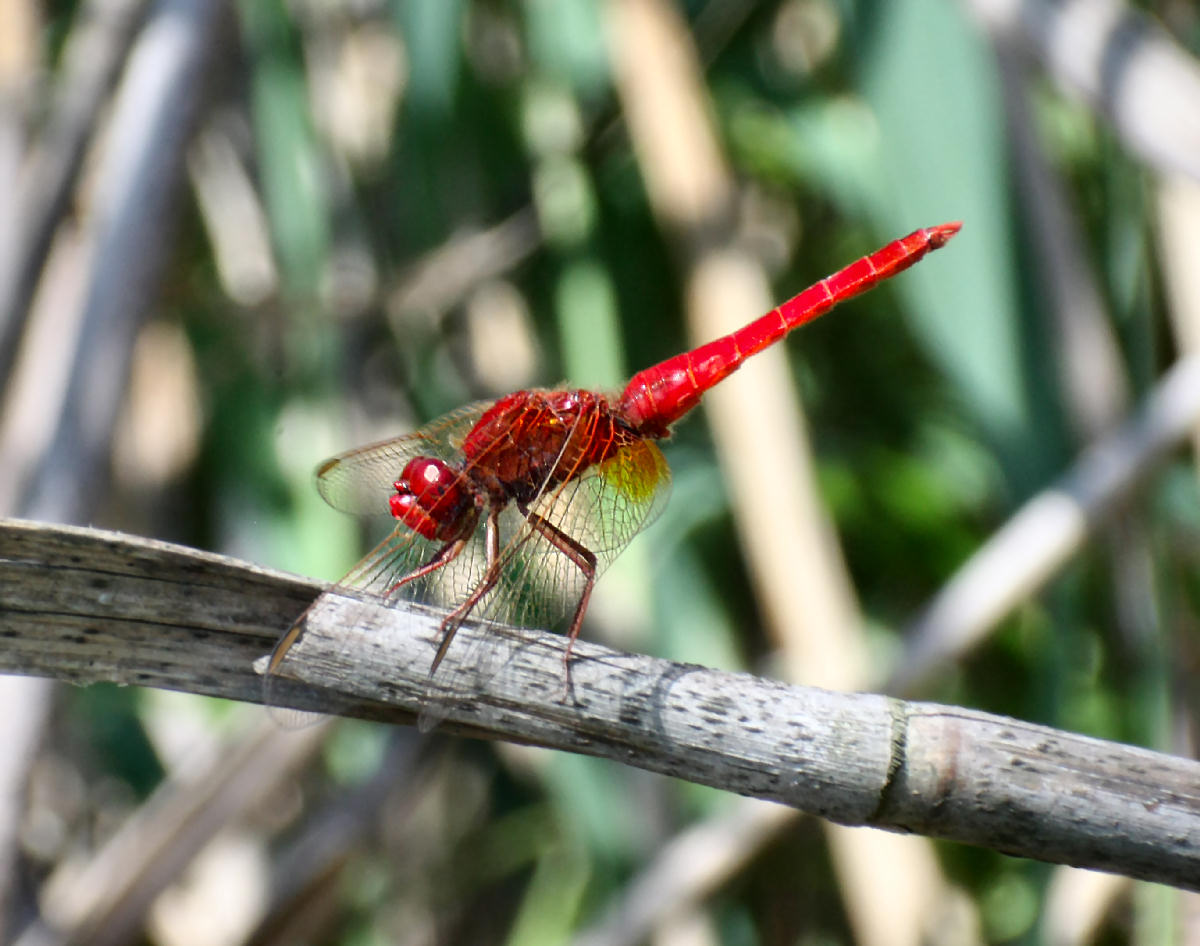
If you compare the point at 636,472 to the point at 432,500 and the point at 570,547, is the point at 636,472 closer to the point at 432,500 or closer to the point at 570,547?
the point at 570,547

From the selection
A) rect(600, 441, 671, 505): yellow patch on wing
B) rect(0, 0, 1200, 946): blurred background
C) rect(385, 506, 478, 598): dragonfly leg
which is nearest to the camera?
rect(385, 506, 478, 598): dragonfly leg

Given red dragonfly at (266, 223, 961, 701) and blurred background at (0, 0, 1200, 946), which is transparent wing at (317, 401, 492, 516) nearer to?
red dragonfly at (266, 223, 961, 701)

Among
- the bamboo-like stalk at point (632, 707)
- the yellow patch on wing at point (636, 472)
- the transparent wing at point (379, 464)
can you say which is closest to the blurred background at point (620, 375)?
the transparent wing at point (379, 464)

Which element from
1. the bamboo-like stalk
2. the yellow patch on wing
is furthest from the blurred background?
the bamboo-like stalk

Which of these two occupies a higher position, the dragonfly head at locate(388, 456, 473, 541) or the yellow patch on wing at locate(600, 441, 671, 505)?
the dragonfly head at locate(388, 456, 473, 541)

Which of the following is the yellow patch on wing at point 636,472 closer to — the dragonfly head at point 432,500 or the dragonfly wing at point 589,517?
the dragonfly wing at point 589,517

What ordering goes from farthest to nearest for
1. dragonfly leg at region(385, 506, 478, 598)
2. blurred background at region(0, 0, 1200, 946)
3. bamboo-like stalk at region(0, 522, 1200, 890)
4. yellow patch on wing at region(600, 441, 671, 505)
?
blurred background at region(0, 0, 1200, 946)
yellow patch on wing at region(600, 441, 671, 505)
dragonfly leg at region(385, 506, 478, 598)
bamboo-like stalk at region(0, 522, 1200, 890)

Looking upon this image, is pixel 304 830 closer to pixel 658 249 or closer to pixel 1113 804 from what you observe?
pixel 658 249
